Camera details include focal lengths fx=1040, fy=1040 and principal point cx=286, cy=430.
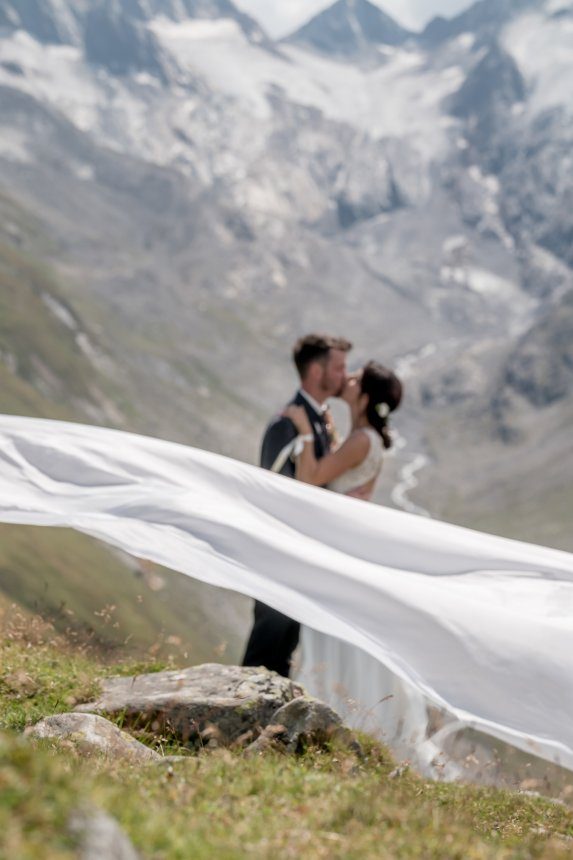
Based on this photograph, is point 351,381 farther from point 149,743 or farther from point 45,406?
point 45,406

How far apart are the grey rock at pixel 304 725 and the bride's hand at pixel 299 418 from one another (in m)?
2.93

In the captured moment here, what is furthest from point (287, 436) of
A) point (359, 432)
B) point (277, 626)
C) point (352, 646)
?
point (352, 646)

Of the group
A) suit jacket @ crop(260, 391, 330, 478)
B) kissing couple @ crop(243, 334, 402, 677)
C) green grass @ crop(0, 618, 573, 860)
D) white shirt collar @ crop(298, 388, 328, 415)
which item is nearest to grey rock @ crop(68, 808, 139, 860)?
green grass @ crop(0, 618, 573, 860)

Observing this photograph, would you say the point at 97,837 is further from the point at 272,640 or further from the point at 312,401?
the point at 312,401

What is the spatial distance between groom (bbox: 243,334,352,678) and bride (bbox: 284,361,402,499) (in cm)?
12

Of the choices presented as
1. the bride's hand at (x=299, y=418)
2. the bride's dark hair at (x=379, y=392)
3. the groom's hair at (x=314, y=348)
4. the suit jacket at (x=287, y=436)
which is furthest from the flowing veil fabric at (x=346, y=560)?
the groom's hair at (x=314, y=348)

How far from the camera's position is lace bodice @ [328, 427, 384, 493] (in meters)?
10.8

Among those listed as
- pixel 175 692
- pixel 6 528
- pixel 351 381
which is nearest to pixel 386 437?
pixel 351 381

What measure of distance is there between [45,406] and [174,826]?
18648 cm

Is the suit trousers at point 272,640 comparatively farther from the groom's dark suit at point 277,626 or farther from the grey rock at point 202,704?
the grey rock at point 202,704

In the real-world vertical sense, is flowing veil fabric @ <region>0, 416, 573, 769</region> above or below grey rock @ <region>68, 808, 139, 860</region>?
above

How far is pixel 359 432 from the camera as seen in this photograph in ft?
34.9

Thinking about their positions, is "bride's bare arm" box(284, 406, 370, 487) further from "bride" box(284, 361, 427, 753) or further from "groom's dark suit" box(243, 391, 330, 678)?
"groom's dark suit" box(243, 391, 330, 678)

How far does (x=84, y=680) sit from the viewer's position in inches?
362
